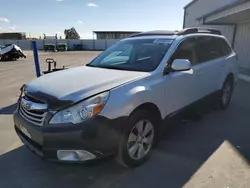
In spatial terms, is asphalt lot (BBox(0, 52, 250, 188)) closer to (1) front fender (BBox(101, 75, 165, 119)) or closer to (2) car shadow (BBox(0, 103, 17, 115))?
(1) front fender (BBox(101, 75, 165, 119))

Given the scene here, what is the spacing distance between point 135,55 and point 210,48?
1.90m

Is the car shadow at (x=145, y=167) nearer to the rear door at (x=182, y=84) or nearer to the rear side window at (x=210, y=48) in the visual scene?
the rear door at (x=182, y=84)

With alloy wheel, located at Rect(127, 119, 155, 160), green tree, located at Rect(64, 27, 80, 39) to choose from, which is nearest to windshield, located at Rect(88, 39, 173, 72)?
alloy wheel, located at Rect(127, 119, 155, 160)

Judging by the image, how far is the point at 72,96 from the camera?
2479 millimetres

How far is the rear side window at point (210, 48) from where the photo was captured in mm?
4324

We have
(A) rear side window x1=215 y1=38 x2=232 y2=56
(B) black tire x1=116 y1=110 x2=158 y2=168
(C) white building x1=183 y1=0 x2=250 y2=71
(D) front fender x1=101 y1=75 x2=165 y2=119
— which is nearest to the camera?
(D) front fender x1=101 y1=75 x2=165 y2=119

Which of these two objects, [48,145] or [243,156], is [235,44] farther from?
[48,145]

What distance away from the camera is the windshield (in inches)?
134

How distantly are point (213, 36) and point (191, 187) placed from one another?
11.5 feet

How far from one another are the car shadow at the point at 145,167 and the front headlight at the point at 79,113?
1.88 ft

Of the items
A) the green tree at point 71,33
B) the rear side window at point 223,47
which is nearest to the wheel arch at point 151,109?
the rear side window at point 223,47

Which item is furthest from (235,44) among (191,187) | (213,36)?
(191,187)

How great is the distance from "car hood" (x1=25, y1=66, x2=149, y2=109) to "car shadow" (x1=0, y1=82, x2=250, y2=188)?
807mm

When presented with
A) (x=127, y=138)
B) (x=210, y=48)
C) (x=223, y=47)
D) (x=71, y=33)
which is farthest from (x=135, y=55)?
(x=71, y=33)
